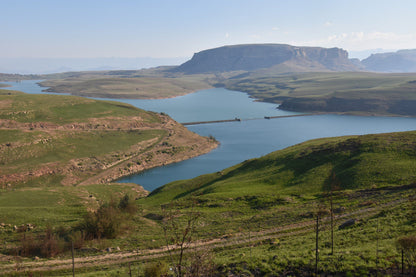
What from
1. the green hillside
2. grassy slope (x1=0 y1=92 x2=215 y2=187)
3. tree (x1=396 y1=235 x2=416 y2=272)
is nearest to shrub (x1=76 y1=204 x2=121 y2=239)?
the green hillside

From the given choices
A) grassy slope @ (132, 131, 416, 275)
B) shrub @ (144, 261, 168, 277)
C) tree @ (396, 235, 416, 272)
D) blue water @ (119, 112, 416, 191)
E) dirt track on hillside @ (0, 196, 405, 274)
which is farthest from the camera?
blue water @ (119, 112, 416, 191)

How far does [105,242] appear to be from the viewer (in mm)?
26047

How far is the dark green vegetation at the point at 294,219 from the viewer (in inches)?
685

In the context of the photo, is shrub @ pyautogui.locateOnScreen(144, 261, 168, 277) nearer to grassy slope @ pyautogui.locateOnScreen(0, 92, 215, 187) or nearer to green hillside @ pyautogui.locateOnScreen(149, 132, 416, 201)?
green hillside @ pyautogui.locateOnScreen(149, 132, 416, 201)

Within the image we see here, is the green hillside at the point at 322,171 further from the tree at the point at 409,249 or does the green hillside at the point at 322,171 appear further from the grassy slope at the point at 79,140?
the grassy slope at the point at 79,140

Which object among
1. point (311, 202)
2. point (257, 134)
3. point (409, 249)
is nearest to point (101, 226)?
point (311, 202)

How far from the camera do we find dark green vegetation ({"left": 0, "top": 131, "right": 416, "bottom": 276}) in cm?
1739

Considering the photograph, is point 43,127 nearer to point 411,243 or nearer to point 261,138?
point 261,138

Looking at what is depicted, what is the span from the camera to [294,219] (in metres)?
29.0

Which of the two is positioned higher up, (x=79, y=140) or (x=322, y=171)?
(x=322, y=171)

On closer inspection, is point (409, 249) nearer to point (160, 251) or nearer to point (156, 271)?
point (156, 271)

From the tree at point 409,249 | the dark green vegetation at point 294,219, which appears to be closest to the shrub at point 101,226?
the dark green vegetation at point 294,219

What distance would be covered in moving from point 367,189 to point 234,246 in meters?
20.9

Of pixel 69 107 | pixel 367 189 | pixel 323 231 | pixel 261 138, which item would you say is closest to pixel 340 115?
pixel 261 138
